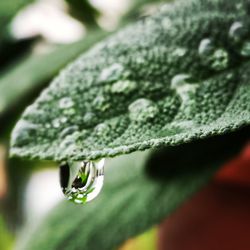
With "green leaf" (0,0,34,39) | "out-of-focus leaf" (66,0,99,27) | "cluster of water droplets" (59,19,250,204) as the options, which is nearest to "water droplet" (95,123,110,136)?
"cluster of water droplets" (59,19,250,204)

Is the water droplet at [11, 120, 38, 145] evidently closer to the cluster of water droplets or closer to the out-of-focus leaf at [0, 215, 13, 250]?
the cluster of water droplets

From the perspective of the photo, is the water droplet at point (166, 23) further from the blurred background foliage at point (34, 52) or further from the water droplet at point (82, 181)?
the blurred background foliage at point (34, 52)

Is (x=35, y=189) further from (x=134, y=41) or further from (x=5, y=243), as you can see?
(x=134, y=41)

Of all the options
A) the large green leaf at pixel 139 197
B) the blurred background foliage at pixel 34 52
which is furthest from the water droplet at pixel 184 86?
the blurred background foliage at pixel 34 52

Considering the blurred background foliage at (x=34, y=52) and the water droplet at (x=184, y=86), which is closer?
the water droplet at (x=184, y=86)

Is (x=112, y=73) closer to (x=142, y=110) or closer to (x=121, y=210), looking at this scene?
(x=142, y=110)
